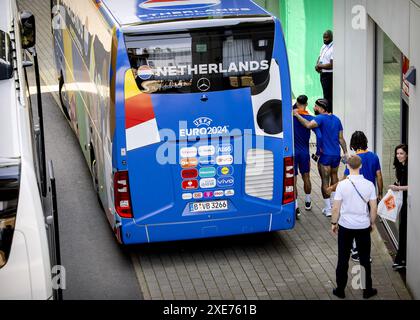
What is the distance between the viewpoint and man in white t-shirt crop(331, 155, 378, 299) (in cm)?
1236

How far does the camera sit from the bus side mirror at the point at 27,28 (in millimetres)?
13727

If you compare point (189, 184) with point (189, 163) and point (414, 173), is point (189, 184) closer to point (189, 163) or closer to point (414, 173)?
point (189, 163)

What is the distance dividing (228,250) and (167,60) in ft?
10.4

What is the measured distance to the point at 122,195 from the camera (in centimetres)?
1371

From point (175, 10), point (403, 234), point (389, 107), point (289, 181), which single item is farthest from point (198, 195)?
point (389, 107)

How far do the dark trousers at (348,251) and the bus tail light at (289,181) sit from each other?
1646 mm

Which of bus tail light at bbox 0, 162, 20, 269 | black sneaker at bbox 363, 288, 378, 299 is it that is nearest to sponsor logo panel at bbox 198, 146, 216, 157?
black sneaker at bbox 363, 288, 378, 299

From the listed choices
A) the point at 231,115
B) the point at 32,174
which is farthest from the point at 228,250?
the point at 32,174

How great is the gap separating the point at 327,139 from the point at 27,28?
5064mm

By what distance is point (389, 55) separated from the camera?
53.1 feet

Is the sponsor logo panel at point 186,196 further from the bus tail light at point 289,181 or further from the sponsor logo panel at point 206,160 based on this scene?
the bus tail light at point 289,181

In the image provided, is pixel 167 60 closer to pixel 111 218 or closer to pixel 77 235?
A: pixel 111 218

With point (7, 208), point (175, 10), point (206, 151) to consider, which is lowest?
point (206, 151)

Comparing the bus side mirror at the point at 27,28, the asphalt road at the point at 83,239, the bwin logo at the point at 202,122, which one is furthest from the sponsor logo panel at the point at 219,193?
the bus side mirror at the point at 27,28
